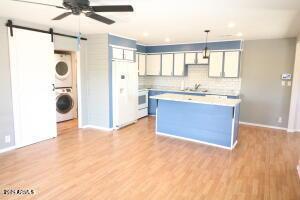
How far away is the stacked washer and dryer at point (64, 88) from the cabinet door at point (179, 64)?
10.5ft

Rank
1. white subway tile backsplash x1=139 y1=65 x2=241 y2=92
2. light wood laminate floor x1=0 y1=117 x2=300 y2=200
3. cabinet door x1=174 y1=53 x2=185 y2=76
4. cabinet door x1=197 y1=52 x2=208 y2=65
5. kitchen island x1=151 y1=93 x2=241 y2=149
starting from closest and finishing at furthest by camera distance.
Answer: light wood laminate floor x1=0 y1=117 x2=300 y2=200 < kitchen island x1=151 y1=93 x2=241 y2=149 < white subway tile backsplash x1=139 y1=65 x2=241 y2=92 < cabinet door x1=197 y1=52 x2=208 y2=65 < cabinet door x1=174 y1=53 x2=185 y2=76

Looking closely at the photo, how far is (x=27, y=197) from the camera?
8.04 feet

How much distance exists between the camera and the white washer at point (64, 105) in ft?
18.8

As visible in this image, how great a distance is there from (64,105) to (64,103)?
0.19 ft

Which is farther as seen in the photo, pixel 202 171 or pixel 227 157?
pixel 227 157

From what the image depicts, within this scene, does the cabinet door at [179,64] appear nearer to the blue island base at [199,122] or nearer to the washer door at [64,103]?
the blue island base at [199,122]

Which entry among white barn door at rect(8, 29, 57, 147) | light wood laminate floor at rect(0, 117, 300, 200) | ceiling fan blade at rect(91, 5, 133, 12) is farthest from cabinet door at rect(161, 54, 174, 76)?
ceiling fan blade at rect(91, 5, 133, 12)

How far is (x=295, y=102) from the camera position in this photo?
5.10 m

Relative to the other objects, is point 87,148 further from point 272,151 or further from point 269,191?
point 272,151

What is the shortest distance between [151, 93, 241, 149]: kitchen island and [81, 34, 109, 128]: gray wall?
1.40m

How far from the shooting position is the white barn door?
3.86m

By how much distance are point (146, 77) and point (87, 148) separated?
407cm

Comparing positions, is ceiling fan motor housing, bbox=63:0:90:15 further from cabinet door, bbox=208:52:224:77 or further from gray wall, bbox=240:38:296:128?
gray wall, bbox=240:38:296:128

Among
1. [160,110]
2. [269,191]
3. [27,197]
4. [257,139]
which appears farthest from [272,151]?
[27,197]
